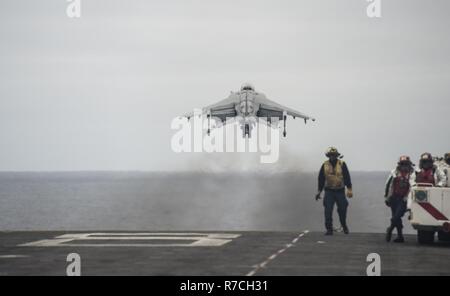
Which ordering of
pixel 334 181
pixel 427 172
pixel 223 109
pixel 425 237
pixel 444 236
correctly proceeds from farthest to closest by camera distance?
pixel 223 109, pixel 334 181, pixel 444 236, pixel 427 172, pixel 425 237

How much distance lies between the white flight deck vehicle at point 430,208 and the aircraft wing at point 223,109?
1868 inches

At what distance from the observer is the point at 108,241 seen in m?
25.9

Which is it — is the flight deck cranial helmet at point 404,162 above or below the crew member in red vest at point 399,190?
above

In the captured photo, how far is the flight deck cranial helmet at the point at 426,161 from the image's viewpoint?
25781 mm

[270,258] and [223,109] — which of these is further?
[223,109]

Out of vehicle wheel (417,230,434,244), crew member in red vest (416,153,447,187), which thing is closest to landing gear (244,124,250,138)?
crew member in red vest (416,153,447,187)

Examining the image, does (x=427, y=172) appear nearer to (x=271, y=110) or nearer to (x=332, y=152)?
(x=332, y=152)

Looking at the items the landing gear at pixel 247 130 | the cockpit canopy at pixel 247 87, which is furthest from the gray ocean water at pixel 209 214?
the landing gear at pixel 247 130

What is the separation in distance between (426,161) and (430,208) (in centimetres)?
176

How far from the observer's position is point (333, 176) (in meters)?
28.2

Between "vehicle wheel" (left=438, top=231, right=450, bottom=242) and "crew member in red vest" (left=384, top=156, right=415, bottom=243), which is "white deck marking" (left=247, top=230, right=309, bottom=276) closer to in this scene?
"crew member in red vest" (left=384, top=156, right=415, bottom=243)

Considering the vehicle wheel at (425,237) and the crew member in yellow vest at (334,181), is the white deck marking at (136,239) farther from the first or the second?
the vehicle wheel at (425,237)

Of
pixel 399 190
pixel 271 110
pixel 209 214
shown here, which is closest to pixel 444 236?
pixel 399 190
